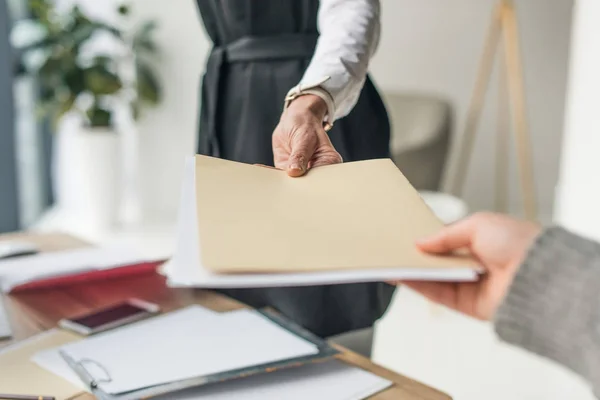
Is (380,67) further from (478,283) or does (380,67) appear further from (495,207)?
(478,283)

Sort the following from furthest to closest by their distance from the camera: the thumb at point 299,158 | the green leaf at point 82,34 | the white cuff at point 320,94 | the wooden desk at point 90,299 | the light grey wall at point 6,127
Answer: the green leaf at point 82,34 < the light grey wall at point 6,127 < the wooden desk at point 90,299 < the white cuff at point 320,94 < the thumb at point 299,158

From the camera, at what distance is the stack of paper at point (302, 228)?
49 cm

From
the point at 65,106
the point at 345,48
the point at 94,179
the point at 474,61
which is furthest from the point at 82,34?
the point at 345,48

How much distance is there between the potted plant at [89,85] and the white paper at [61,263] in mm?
2126

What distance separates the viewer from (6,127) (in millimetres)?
2941

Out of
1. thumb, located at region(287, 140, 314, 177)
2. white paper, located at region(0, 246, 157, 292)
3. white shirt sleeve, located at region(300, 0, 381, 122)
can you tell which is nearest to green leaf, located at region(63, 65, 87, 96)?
white paper, located at region(0, 246, 157, 292)

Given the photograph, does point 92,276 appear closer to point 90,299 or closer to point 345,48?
point 90,299

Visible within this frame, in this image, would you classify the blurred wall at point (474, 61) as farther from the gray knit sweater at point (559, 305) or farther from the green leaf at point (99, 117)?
the gray knit sweater at point (559, 305)

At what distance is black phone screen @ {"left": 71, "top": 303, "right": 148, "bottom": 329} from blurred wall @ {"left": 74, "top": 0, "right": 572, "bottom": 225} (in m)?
2.60

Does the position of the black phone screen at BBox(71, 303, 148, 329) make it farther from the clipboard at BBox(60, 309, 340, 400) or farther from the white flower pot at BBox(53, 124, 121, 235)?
the white flower pot at BBox(53, 124, 121, 235)

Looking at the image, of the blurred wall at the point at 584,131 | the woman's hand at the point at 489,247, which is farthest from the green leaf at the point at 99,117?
the woman's hand at the point at 489,247

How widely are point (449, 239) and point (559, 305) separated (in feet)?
0.30

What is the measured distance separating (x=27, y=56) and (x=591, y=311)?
343 centimetres

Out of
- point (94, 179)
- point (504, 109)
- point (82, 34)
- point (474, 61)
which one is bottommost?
point (94, 179)
